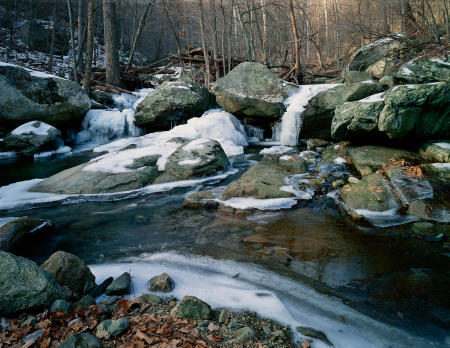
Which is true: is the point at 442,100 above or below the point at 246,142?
above

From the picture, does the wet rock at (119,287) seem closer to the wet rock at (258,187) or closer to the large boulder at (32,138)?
the wet rock at (258,187)

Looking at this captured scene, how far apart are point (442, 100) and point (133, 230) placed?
6.08 meters

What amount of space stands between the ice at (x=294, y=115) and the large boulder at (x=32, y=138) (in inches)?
320

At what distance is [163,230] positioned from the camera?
428cm

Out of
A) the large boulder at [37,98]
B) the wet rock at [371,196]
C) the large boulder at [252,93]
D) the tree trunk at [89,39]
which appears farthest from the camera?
the tree trunk at [89,39]

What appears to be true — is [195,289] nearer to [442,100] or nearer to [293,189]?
[293,189]

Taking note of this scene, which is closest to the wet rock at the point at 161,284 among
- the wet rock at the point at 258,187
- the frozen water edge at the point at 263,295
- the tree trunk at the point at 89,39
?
the frozen water edge at the point at 263,295

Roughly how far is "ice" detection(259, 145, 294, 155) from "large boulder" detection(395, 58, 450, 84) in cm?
387

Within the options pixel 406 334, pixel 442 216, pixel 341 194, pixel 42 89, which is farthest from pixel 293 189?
pixel 42 89

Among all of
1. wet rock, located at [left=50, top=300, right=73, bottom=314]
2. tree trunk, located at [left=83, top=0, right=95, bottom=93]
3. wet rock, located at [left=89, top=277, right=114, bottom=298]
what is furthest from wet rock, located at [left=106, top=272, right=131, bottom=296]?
tree trunk, located at [left=83, top=0, right=95, bottom=93]

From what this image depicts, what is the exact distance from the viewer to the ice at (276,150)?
8792mm

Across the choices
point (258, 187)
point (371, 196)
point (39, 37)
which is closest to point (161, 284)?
point (258, 187)

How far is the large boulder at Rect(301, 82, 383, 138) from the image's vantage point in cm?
851

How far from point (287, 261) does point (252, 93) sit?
26.3ft
